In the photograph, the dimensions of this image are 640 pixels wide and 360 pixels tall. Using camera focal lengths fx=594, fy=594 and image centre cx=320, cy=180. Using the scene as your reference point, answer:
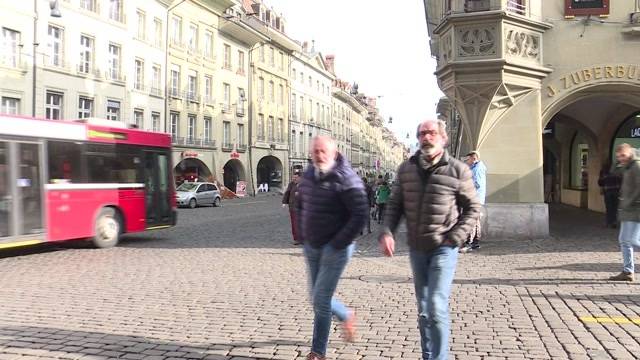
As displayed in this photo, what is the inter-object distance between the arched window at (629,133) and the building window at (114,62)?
92.1 ft

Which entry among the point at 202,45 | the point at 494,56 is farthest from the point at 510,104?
the point at 202,45

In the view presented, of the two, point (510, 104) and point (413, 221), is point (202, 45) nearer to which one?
point (510, 104)

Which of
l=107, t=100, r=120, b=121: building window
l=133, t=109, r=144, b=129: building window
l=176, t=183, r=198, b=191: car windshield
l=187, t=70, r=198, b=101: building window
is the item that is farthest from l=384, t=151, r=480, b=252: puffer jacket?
l=187, t=70, r=198, b=101: building window

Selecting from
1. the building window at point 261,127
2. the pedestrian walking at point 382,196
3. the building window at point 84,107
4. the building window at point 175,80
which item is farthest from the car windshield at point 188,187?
the building window at point 261,127

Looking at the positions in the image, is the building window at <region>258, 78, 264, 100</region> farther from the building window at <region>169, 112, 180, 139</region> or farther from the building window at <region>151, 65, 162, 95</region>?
the building window at <region>151, 65, 162, 95</region>

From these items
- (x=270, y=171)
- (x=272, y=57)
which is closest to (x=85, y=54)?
(x=272, y=57)

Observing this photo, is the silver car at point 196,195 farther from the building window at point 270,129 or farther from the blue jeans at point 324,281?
the blue jeans at point 324,281

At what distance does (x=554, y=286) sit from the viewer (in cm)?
801

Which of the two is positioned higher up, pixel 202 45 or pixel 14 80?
pixel 202 45

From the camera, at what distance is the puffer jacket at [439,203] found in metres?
4.15

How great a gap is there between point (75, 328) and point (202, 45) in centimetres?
4126

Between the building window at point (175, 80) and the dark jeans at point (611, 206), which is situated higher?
the building window at point (175, 80)

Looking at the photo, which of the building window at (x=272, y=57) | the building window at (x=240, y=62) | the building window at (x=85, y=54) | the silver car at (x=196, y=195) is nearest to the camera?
the silver car at (x=196, y=195)

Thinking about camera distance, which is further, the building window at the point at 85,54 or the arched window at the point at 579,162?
the building window at the point at 85,54
